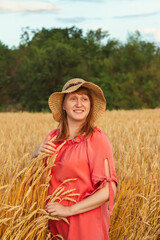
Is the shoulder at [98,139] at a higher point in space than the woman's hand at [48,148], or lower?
higher

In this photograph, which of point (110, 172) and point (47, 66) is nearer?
point (110, 172)

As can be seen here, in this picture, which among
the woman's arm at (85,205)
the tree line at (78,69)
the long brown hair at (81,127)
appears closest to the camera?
the woman's arm at (85,205)

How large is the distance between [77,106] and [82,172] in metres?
0.34

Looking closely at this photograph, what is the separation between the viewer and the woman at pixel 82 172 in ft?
4.96

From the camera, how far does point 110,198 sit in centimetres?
151

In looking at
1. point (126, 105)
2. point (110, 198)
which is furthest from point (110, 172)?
point (126, 105)

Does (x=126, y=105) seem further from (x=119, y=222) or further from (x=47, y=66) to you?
(x=119, y=222)

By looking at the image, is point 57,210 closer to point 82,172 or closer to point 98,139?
point 82,172

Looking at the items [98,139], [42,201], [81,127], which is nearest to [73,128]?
[81,127]

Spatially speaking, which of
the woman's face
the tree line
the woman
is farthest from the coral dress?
the tree line

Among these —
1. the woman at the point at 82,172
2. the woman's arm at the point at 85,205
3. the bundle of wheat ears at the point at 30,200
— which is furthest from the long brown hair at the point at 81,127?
the woman's arm at the point at 85,205

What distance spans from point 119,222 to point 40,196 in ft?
2.49

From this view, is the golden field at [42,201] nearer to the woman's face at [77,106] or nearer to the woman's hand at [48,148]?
the woman's hand at [48,148]

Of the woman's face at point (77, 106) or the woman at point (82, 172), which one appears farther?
the woman's face at point (77, 106)
